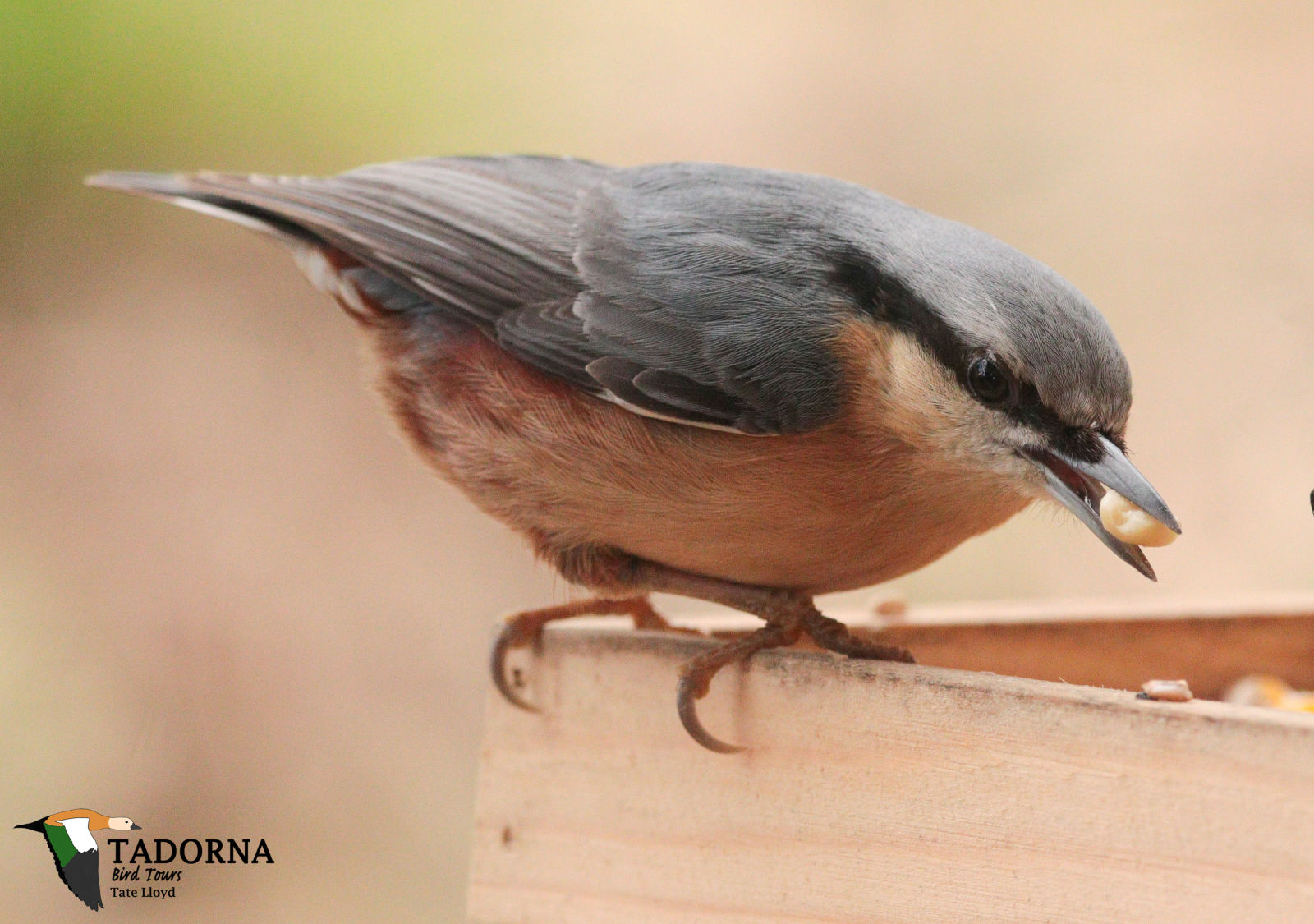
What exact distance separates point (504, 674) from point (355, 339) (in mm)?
1752

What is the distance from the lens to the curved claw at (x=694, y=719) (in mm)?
1977

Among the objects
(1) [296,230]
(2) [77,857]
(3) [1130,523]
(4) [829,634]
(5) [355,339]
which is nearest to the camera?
(3) [1130,523]

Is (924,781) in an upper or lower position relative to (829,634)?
lower

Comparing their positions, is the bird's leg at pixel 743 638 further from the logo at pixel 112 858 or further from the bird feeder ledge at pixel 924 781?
the logo at pixel 112 858

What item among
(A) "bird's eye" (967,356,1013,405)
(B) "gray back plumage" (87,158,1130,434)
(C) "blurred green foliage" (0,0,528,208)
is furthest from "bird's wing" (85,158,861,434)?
(C) "blurred green foliage" (0,0,528,208)

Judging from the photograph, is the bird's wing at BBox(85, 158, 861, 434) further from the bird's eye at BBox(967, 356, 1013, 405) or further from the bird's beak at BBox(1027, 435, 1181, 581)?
the bird's beak at BBox(1027, 435, 1181, 581)

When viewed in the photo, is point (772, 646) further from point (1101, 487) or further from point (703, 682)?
point (1101, 487)

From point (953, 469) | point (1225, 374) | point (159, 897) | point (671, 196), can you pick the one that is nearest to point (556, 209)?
point (671, 196)

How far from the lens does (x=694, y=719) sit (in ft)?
6.54

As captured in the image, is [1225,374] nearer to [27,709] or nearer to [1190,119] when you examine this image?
[1190,119]

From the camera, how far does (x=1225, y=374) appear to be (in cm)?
500

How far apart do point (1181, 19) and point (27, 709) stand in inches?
199

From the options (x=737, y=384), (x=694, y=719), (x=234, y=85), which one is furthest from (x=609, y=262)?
(x=234, y=85)

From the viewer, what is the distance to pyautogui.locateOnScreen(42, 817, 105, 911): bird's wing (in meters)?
2.81
